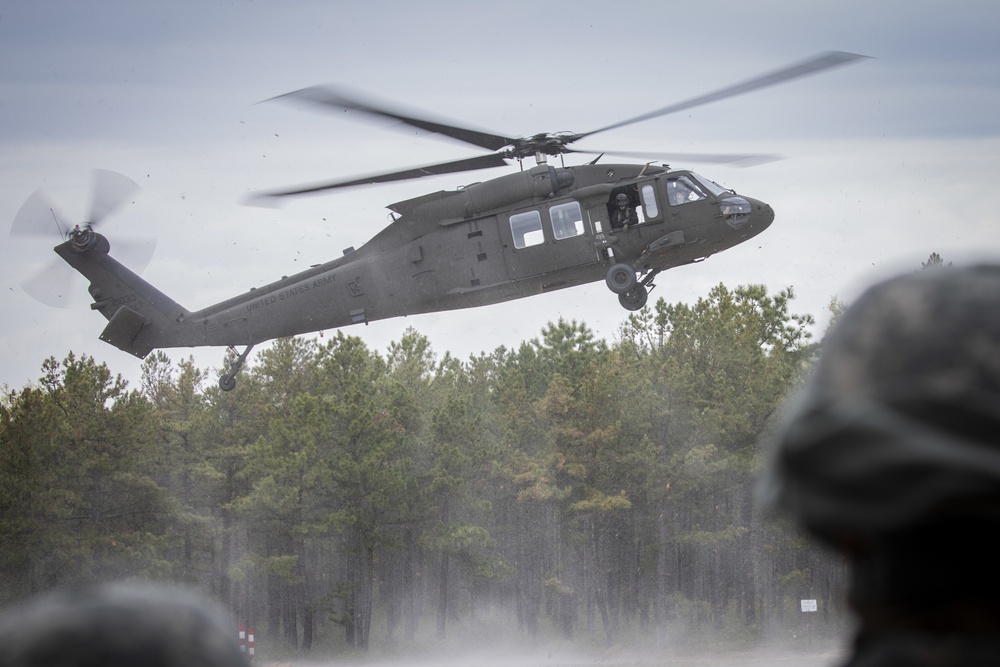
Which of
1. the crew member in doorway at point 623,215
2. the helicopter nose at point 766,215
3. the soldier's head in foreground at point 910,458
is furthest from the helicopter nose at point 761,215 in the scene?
the soldier's head in foreground at point 910,458

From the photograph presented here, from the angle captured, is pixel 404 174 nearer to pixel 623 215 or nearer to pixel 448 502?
pixel 623 215

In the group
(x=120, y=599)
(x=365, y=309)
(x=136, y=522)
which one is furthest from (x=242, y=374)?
(x=120, y=599)

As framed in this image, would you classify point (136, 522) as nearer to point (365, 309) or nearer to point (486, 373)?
point (365, 309)

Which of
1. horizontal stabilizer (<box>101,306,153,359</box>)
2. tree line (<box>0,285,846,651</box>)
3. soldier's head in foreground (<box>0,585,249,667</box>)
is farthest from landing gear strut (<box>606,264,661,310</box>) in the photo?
tree line (<box>0,285,846,651</box>)

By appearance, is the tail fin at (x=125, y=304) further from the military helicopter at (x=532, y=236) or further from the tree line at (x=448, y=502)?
the tree line at (x=448, y=502)

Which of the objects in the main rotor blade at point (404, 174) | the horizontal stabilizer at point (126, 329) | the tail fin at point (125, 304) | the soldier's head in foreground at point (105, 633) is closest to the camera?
the soldier's head in foreground at point (105, 633)

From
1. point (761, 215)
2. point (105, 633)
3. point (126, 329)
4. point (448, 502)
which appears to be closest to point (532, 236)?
point (761, 215)

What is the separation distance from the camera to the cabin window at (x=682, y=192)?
736 inches

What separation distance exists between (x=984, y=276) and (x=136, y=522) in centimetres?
4511

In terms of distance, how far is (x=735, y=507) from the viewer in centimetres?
4734

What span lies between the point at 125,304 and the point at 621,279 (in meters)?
10.6

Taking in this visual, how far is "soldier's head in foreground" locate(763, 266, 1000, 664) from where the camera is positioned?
0.99 meters

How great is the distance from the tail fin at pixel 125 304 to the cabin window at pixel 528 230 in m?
6.70

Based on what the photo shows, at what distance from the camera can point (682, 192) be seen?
1873 cm
